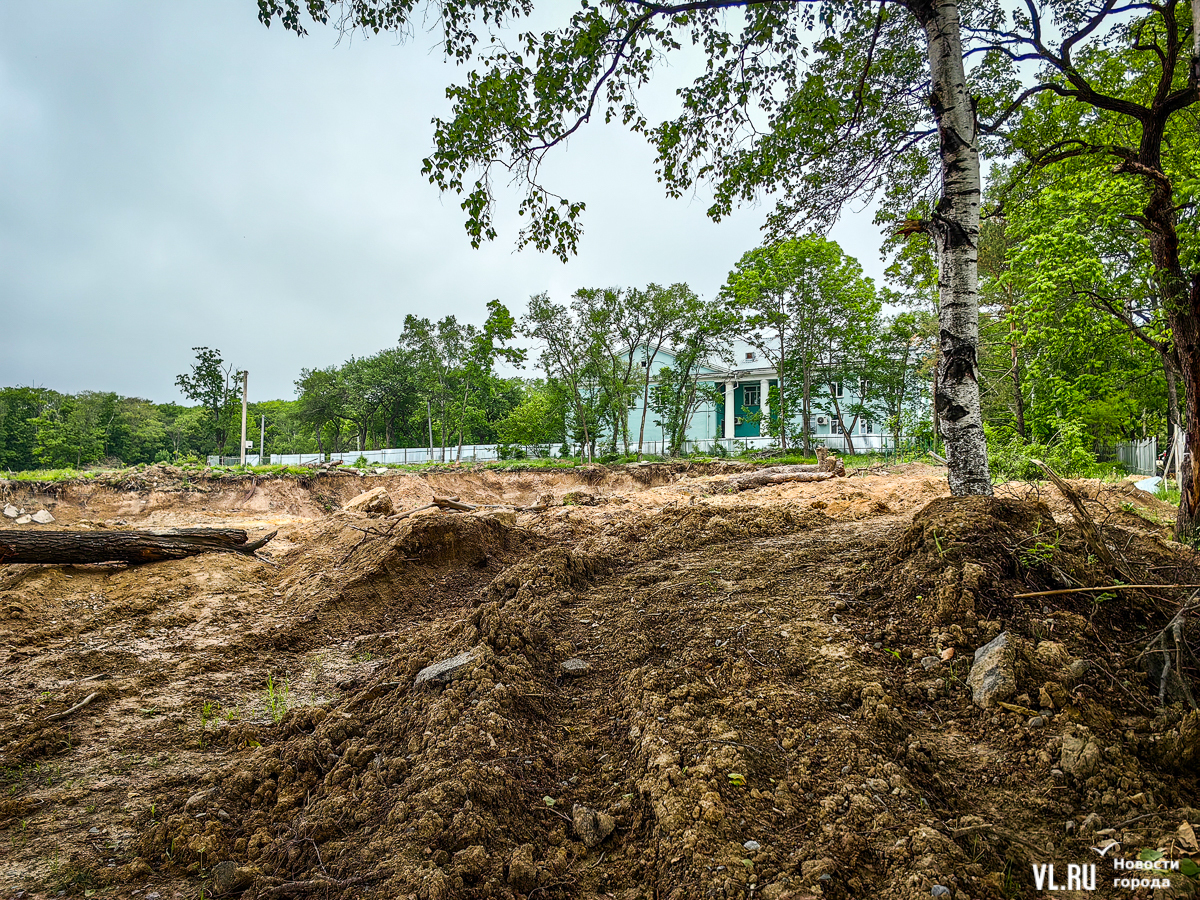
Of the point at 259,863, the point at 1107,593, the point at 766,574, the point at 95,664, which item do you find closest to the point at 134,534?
the point at 95,664

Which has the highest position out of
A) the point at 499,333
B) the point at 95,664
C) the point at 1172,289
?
the point at 499,333

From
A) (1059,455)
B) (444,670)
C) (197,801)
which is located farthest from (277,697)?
(1059,455)

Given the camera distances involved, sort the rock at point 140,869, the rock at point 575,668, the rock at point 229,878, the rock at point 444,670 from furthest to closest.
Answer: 1. the rock at point 575,668
2. the rock at point 444,670
3. the rock at point 140,869
4. the rock at point 229,878

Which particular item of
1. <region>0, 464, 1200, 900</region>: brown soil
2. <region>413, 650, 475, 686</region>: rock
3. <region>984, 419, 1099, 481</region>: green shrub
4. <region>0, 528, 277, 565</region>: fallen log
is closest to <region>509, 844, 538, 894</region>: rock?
<region>0, 464, 1200, 900</region>: brown soil

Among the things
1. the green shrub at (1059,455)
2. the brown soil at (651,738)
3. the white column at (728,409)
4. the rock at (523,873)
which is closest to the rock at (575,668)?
the brown soil at (651,738)

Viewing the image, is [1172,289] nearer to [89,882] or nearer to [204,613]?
[89,882]

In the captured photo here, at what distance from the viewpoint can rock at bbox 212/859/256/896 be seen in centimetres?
189

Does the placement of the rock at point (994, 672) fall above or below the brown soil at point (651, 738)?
above

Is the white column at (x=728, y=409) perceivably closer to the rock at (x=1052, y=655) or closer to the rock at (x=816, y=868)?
the rock at (x=1052, y=655)

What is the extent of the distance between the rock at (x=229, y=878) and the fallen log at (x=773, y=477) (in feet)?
35.9

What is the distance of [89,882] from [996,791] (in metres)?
3.49

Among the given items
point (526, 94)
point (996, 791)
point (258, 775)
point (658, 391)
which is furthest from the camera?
point (658, 391)

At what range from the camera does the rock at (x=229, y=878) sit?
1.89m

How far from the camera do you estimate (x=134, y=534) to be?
23.2 ft
